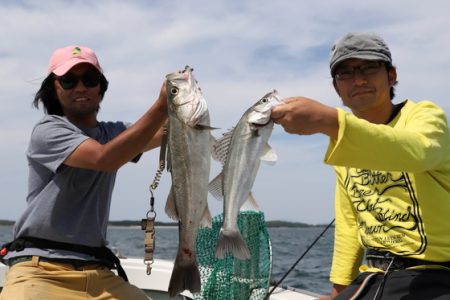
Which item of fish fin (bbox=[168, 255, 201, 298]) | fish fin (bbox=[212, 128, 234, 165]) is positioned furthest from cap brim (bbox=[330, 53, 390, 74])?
fish fin (bbox=[168, 255, 201, 298])

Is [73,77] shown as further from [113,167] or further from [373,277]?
[373,277]

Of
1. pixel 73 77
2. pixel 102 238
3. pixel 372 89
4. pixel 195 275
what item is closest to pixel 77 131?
pixel 73 77

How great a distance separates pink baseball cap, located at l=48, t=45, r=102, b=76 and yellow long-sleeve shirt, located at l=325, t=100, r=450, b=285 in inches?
89.0

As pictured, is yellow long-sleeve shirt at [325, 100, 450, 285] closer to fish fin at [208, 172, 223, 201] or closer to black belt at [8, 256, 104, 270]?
fish fin at [208, 172, 223, 201]

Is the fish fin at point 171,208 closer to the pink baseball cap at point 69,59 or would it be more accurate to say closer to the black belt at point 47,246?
the black belt at point 47,246

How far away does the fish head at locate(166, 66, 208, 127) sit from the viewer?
3.24 metres

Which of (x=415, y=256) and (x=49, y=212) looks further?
(x=49, y=212)

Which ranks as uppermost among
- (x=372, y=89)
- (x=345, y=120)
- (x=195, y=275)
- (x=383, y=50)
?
(x=383, y=50)

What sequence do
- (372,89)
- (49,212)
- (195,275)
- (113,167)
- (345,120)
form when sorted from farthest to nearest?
(49,212)
(113,167)
(372,89)
(195,275)
(345,120)

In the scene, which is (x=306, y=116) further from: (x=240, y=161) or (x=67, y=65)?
(x=67, y=65)

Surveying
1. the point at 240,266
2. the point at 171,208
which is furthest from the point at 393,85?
the point at 240,266

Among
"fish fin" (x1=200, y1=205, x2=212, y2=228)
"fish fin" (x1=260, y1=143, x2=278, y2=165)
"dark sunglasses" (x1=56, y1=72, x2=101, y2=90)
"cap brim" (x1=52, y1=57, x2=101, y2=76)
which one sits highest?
"cap brim" (x1=52, y1=57, x2=101, y2=76)

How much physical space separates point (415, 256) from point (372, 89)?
1.13 meters

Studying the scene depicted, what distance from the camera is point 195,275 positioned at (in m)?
3.47
